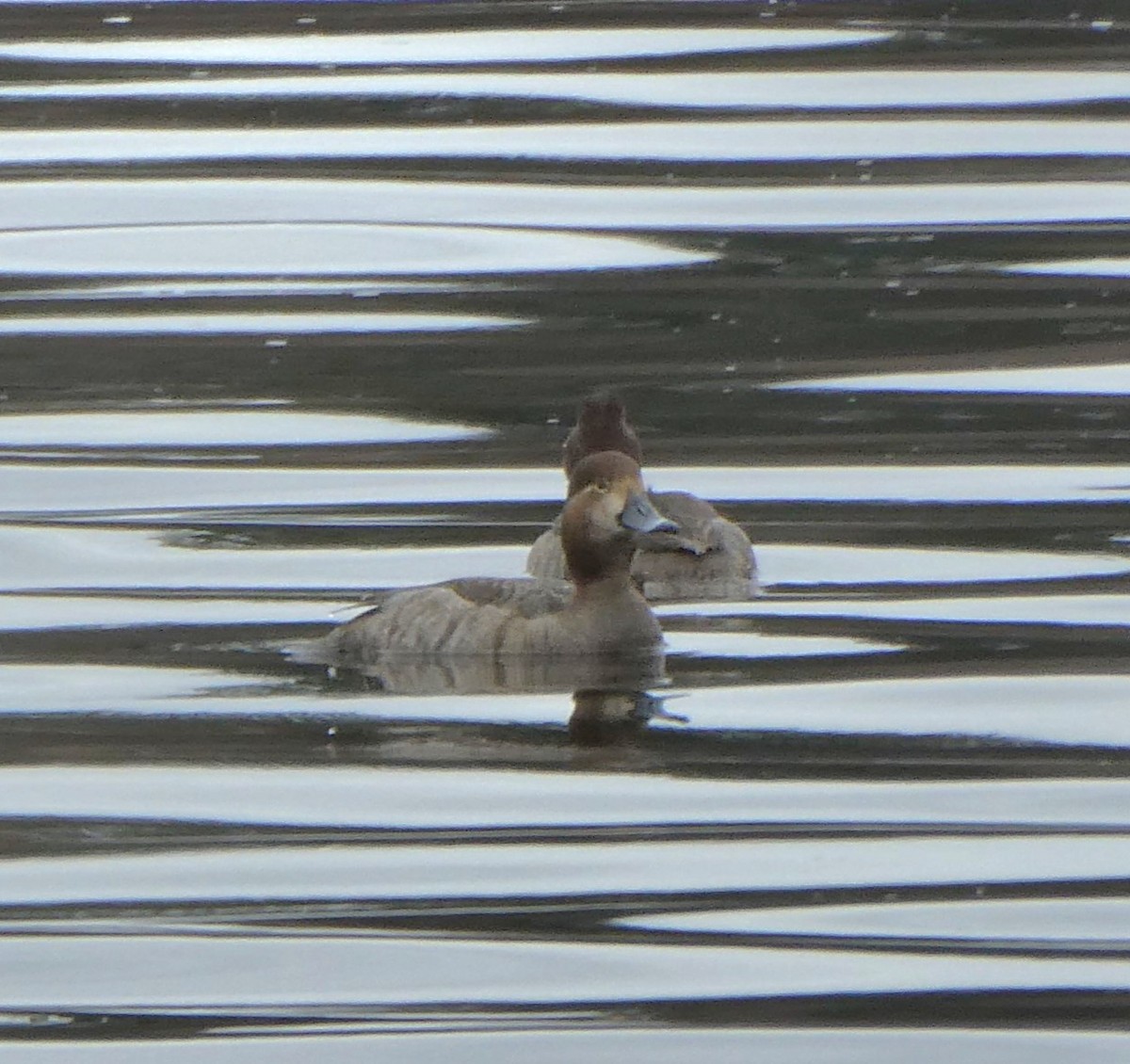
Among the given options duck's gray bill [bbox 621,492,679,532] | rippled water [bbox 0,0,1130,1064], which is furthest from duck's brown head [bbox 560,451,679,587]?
rippled water [bbox 0,0,1130,1064]

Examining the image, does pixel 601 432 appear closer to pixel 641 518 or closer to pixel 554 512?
pixel 554 512

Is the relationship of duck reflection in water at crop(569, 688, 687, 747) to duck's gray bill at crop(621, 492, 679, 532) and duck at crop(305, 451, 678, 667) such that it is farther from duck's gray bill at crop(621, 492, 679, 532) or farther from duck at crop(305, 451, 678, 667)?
duck's gray bill at crop(621, 492, 679, 532)

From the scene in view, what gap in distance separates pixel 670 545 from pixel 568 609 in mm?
388

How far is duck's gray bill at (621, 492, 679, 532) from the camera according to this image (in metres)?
8.97

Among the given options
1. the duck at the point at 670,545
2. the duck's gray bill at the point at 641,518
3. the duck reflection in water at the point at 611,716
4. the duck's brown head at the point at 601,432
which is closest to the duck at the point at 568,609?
the duck's gray bill at the point at 641,518

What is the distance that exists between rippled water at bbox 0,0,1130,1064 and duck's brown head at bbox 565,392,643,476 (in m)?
0.36

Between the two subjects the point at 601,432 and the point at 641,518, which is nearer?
the point at 641,518

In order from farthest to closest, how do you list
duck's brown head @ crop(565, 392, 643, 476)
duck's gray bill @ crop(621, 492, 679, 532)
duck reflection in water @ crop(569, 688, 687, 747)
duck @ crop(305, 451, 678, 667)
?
1. duck's brown head @ crop(565, 392, 643, 476)
2. duck's gray bill @ crop(621, 492, 679, 532)
3. duck @ crop(305, 451, 678, 667)
4. duck reflection in water @ crop(569, 688, 687, 747)

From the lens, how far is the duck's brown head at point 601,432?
998 cm

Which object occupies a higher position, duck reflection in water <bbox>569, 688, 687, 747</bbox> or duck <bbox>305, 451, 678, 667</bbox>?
duck <bbox>305, 451, 678, 667</bbox>

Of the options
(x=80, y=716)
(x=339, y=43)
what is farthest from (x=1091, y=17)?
(x=80, y=716)

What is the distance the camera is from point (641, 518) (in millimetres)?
9031

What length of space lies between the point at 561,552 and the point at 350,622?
1172mm

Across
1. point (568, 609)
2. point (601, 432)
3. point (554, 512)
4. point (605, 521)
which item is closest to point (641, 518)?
point (605, 521)
